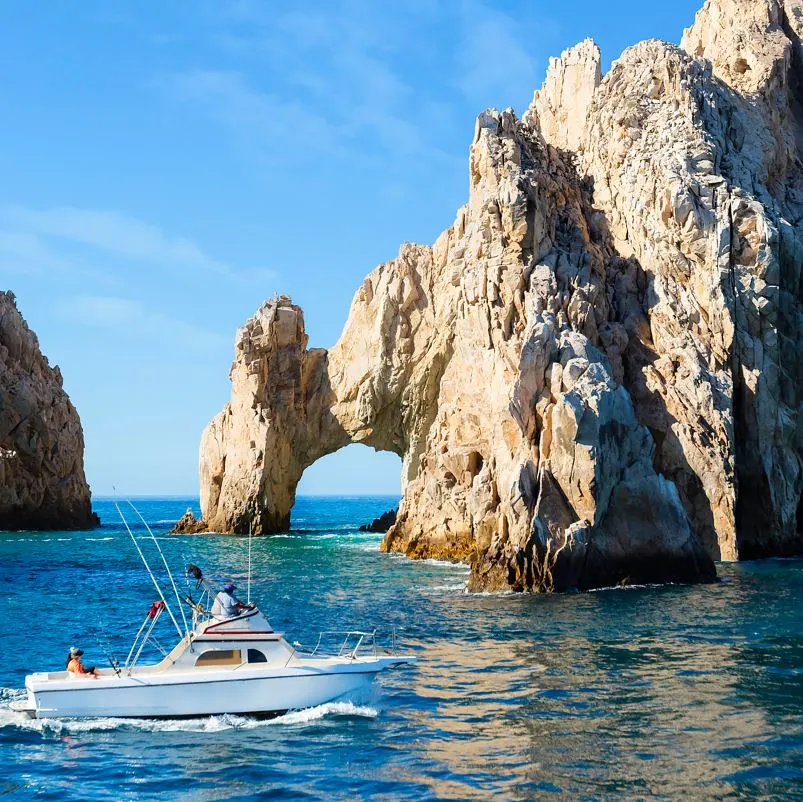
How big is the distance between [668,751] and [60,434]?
265 feet

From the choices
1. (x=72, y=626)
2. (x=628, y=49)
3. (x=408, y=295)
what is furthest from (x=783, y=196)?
(x=72, y=626)

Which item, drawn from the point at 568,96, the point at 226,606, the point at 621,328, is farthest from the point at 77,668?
the point at 568,96

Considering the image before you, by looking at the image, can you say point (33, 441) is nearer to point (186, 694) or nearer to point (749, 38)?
point (749, 38)

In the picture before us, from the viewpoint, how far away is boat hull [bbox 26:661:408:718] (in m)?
20.0

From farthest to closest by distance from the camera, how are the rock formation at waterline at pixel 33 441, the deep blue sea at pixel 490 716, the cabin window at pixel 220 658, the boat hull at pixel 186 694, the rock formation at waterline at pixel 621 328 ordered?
1. the rock formation at waterline at pixel 33 441
2. the rock formation at waterline at pixel 621 328
3. the cabin window at pixel 220 658
4. the boat hull at pixel 186 694
5. the deep blue sea at pixel 490 716

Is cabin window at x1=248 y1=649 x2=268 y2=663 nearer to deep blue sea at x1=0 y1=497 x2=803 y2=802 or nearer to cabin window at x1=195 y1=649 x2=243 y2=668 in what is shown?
cabin window at x1=195 y1=649 x2=243 y2=668

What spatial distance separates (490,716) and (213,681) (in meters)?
5.94

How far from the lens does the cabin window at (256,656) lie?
68.3ft

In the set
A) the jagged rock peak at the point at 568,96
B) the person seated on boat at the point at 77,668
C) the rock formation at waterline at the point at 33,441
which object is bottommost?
the person seated on boat at the point at 77,668

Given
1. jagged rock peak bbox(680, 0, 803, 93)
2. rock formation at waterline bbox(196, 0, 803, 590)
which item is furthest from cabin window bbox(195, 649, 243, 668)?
jagged rock peak bbox(680, 0, 803, 93)

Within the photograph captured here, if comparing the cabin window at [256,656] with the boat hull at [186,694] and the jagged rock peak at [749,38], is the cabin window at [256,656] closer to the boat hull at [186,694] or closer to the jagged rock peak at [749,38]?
the boat hull at [186,694]

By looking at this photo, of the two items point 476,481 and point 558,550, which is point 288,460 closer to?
point 476,481

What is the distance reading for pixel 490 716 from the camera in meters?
20.8

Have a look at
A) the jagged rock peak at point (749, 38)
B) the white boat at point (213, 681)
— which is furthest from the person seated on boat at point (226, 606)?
the jagged rock peak at point (749, 38)
